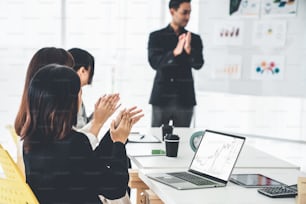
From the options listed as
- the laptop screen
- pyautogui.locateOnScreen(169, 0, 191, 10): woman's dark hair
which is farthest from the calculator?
pyautogui.locateOnScreen(169, 0, 191, 10): woman's dark hair

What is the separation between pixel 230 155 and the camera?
4.39 ft

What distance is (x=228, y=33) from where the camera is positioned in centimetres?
323

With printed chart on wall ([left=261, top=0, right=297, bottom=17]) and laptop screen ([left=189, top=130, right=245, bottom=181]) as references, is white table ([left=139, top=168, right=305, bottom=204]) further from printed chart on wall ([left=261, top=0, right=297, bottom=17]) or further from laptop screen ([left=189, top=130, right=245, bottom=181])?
printed chart on wall ([left=261, top=0, right=297, bottom=17])

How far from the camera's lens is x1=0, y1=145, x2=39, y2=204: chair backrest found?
106 cm

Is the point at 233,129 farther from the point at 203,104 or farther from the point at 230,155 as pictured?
the point at 230,155

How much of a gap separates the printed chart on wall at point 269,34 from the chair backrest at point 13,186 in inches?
90.9

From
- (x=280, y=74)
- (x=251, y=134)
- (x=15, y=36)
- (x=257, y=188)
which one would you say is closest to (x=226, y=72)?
(x=280, y=74)

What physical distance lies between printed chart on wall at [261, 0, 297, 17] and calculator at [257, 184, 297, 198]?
2.08m

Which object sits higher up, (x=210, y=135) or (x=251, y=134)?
(x=210, y=135)

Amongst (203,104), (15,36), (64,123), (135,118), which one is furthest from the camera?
(203,104)

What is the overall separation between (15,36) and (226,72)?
1264 mm

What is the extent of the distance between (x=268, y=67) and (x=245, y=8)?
0.38 m

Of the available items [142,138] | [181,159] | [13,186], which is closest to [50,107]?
[13,186]

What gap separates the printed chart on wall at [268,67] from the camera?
10.4 ft
